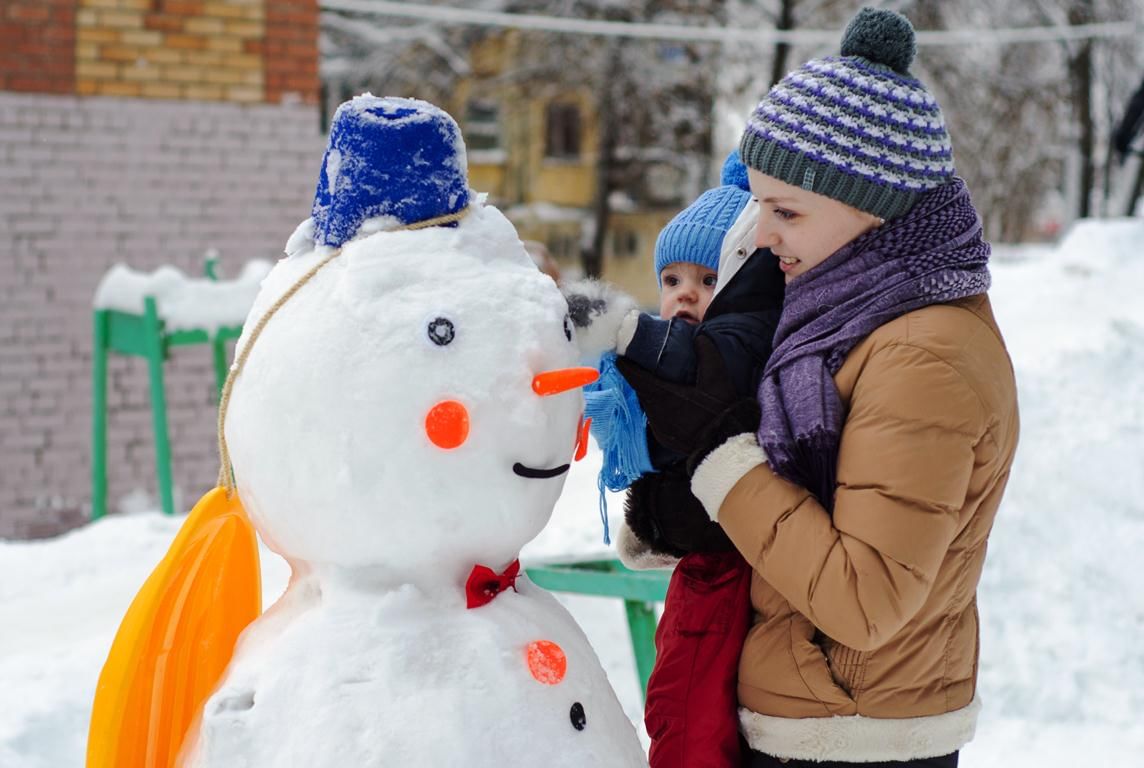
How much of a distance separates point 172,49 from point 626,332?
5603mm

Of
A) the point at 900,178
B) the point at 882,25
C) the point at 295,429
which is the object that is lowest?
the point at 295,429

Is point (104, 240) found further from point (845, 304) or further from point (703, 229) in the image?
point (845, 304)

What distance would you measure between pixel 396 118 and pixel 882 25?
80cm

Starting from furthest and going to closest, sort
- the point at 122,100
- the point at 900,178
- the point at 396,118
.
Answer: the point at 122,100, the point at 396,118, the point at 900,178

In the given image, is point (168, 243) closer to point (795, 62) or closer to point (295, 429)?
point (295, 429)

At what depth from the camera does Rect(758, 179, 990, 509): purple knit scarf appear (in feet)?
5.80

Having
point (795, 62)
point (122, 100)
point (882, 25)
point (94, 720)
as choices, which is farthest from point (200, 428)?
point (795, 62)

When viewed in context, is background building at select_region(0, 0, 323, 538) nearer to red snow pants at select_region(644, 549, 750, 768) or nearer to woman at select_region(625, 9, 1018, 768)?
red snow pants at select_region(644, 549, 750, 768)

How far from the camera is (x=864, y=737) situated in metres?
1.83

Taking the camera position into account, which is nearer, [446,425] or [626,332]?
[446,425]

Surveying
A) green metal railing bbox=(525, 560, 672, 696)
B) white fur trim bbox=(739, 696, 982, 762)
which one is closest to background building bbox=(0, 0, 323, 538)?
green metal railing bbox=(525, 560, 672, 696)

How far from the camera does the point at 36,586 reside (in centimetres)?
474

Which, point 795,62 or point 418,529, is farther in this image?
point 795,62

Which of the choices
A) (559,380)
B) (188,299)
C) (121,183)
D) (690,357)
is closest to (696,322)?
(690,357)
